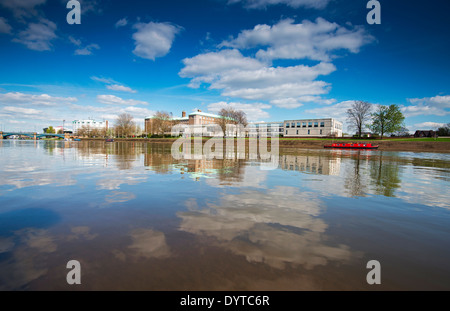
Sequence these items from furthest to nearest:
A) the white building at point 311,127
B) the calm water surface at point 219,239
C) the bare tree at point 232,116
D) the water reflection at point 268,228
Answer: the white building at point 311,127 → the bare tree at point 232,116 → the water reflection at point 268,228 → the calm water surface at point 219,239

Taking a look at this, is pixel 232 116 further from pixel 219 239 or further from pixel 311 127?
pixel 219 239

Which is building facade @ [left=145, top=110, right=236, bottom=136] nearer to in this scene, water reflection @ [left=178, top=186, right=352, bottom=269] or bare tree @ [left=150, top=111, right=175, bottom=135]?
bare tree @ [left=150, top=111, right=175, bottom=135]

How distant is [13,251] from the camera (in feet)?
10.5

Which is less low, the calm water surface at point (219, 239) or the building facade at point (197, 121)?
the building facade at point (197, 121)

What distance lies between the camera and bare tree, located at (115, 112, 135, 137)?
112275mm

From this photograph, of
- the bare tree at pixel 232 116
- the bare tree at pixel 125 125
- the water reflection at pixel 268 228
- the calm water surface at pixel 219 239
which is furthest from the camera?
the bare tree at pixel 125 125

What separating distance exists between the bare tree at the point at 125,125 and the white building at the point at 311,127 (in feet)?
266

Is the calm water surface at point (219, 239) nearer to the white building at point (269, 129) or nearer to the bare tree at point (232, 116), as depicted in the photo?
the bare tree at point (232, 116)

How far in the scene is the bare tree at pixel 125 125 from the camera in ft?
368

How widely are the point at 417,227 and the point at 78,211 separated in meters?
7.54

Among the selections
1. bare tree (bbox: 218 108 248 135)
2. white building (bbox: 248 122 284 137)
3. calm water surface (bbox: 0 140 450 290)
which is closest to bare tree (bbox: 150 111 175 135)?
bare tree (bbox: 218 108 248 135)

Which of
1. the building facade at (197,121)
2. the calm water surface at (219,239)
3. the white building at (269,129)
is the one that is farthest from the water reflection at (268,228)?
the white building at (269,129)
